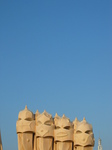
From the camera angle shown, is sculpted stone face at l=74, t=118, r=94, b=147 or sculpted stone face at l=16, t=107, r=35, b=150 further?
sculpted stone face at l=16, t=107, r=35, b=150

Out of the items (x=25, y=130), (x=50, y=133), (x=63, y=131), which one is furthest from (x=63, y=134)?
(x=25, y=130)

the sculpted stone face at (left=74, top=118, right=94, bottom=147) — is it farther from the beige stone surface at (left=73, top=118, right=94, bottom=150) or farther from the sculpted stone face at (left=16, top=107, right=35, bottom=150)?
the sculpted stone face at (left=16, top=107, right=35, bottom=150)

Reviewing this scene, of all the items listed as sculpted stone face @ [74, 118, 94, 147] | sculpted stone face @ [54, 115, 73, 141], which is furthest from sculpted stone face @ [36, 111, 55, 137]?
sculpted stone face @ [74, 118, 94, 147]

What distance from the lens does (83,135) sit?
54.4 ft

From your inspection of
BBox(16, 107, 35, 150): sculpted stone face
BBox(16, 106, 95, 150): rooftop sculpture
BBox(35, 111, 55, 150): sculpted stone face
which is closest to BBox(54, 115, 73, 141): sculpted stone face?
BBox(16, 106, 95, 150): rooftop sculpture

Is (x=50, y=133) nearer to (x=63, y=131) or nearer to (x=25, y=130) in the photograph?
A: (x=63, y=131)

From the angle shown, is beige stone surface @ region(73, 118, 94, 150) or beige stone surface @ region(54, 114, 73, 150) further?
beige stone surface @ region(54, 114, 73, 150)

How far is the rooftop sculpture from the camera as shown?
16.7 metres

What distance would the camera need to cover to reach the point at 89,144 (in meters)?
16.8

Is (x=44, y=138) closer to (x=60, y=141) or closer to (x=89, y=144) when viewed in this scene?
(x=60, y=141)

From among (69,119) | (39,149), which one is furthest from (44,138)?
(69,119)

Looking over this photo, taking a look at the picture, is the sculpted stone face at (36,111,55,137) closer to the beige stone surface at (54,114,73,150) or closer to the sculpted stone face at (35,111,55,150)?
the sculpted stone face at (35,111,55,150)

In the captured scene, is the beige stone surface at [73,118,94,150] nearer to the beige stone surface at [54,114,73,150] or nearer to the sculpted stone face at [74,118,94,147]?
the sculpted stone face at [74,118,94,147]

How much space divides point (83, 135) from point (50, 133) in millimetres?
1821
